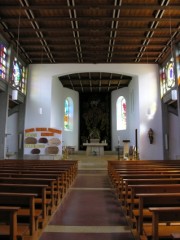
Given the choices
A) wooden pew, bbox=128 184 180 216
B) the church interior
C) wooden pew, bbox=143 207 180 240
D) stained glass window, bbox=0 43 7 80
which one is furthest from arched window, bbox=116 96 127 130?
wooden pew, bbox=143 207 180 240

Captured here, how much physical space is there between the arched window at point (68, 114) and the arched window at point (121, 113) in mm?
4057

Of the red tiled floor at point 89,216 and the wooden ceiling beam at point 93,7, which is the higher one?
the wooden ceiling beam at point 93,7

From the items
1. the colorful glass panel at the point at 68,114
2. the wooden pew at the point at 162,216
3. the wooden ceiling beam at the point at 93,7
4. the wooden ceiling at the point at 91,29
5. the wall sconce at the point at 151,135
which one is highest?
the wooden ceiling at the point at 91,29

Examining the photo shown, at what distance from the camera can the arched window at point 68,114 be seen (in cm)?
1878

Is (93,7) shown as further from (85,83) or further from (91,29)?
(85,83)

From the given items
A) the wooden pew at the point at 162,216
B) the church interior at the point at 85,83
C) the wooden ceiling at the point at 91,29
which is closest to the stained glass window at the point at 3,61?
the church interior at the point at 85,83

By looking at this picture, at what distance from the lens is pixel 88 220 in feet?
10.6

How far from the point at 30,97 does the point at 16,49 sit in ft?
9.52

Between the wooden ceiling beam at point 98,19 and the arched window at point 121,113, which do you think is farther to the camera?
the arched window at point 121,113

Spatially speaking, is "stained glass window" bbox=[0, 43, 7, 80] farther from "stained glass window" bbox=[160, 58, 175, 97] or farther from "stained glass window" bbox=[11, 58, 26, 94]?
"stained glass window" bbox=[160, 58, 175, 97]

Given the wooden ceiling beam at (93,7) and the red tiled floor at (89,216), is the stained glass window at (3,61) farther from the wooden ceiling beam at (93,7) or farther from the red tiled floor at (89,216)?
the red tiled floor at (89,216)

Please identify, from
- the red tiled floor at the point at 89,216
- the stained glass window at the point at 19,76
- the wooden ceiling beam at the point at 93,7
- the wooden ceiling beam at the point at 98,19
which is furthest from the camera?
the stained glass window at the point at 19,76

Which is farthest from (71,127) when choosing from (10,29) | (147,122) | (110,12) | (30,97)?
(110,12)

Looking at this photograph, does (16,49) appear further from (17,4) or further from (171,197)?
(171,197)
